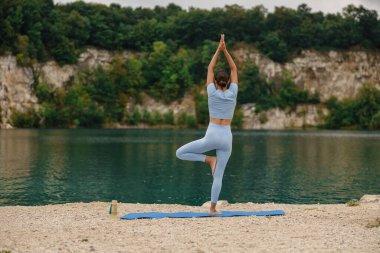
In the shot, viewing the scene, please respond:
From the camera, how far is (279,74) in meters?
155

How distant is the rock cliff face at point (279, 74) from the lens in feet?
410

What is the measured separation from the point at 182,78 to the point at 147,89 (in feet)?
34.9

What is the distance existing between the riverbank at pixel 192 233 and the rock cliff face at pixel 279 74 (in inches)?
4467

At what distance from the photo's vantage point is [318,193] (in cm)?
2994

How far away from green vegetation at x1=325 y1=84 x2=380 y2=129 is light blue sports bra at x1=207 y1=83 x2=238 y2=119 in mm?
131605

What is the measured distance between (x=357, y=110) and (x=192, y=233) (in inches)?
5431

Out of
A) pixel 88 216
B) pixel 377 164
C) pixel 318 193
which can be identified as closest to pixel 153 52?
pixel 377 164

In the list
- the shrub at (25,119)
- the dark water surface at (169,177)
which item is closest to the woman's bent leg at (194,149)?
the dark water surface at (169,177)

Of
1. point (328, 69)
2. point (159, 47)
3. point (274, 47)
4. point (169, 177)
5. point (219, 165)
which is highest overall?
point (274, 47)

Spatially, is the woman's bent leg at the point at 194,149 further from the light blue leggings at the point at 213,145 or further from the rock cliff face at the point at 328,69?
the rock cliff face at the point at 328,69

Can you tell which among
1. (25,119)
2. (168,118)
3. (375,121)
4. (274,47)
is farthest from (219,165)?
(274,47)

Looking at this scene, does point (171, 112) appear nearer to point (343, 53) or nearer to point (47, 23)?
point (47, 23)

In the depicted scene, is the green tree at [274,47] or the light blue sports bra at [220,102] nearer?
the light blue sports bra at [220,102]

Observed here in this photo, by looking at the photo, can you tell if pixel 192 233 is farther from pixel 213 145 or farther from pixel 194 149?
pixel 213 145
